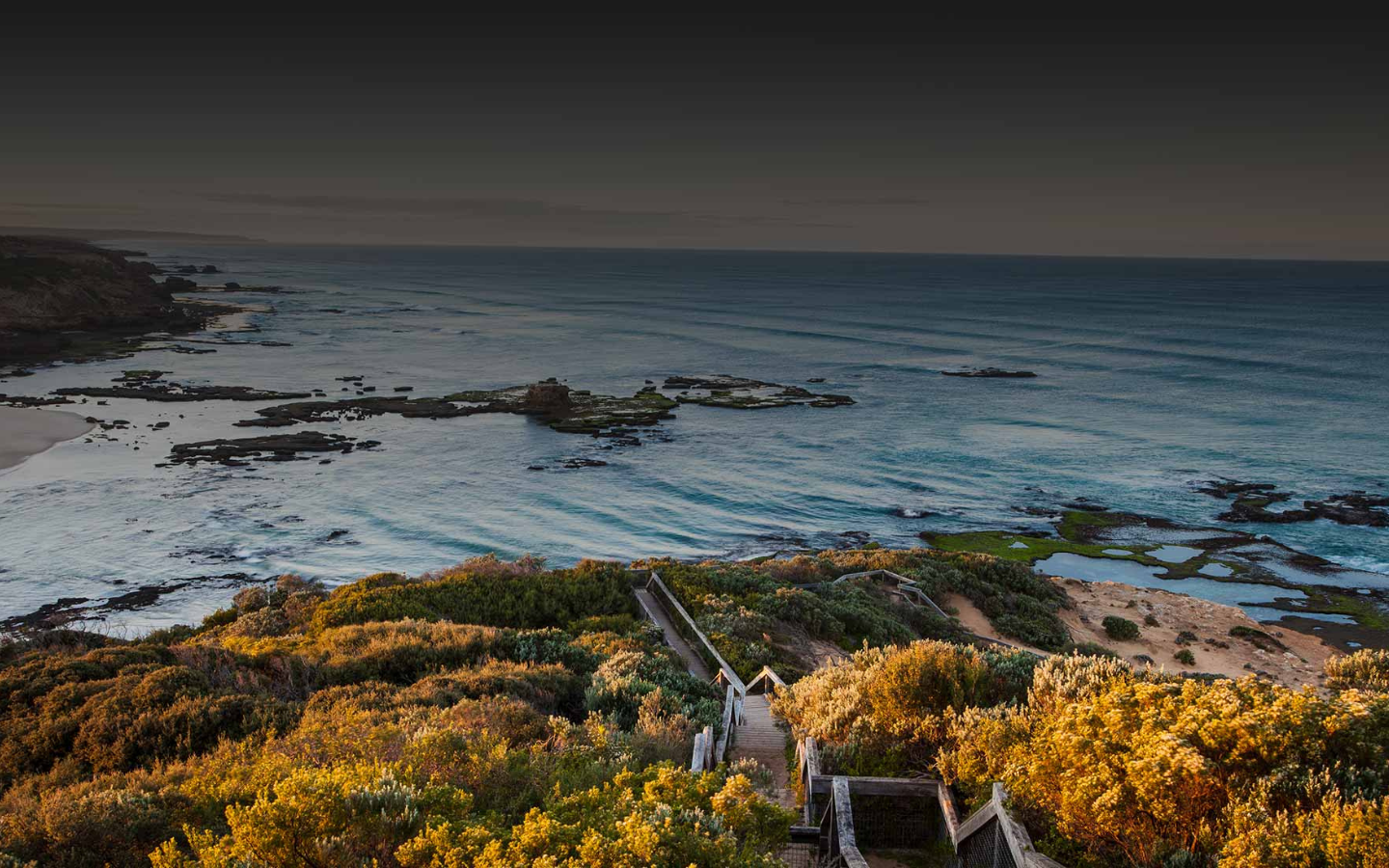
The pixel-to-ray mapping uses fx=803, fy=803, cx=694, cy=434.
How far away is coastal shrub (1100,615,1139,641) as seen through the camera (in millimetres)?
25922

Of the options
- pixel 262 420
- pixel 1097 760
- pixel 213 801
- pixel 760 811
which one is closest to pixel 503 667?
pixel 213 801

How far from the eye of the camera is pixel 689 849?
5.68 meters

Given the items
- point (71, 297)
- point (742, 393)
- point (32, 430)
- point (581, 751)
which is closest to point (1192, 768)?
point (581, 751)

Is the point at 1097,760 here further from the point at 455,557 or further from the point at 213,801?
the point at 455,557

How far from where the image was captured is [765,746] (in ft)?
37.5

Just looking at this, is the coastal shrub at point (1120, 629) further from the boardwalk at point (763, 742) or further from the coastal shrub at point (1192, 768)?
the coastal shrub at point (1192, 768)

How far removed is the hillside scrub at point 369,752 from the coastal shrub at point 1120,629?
16.7 metres

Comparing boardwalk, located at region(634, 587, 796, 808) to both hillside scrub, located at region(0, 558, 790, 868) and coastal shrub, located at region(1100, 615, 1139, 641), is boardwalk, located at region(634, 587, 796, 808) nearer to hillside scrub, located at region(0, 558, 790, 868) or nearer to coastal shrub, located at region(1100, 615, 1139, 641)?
hillside scrub, located at region(0, 558, 790, 868)

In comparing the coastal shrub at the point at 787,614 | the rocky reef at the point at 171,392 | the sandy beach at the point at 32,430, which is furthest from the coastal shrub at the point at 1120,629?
the rocky reef at the point at 171,392

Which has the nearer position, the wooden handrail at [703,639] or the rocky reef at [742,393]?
the wooden handrail at [703,639]

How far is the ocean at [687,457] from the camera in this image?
1332 inches

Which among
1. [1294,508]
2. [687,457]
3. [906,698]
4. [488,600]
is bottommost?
[687,457]

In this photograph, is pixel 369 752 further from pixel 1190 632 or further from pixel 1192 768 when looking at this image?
pixel 1190 632

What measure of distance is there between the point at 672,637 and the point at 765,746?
811 cm
